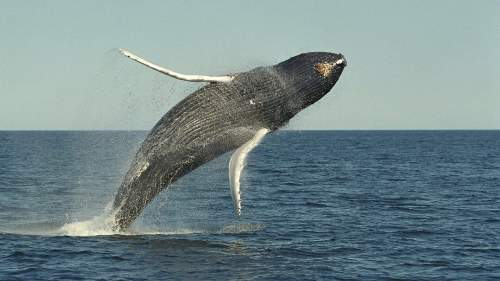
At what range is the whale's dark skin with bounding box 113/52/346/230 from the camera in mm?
17500

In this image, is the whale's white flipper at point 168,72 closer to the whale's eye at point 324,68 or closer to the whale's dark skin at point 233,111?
the whale's dark skin at point 233,111

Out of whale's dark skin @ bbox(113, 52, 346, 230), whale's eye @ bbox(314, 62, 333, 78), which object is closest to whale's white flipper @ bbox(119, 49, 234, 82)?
whale's dark skin @ bbox(113, 52, 346, 230)

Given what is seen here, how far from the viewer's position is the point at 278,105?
58.4ft

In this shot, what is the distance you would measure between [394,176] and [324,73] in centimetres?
4520

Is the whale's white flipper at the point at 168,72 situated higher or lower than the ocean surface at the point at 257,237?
higher

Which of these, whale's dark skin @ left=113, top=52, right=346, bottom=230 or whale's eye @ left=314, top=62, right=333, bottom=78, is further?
whale's dark skin @ left=113, top=52, right=346, bottom=230

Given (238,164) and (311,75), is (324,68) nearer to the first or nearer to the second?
(311,75)

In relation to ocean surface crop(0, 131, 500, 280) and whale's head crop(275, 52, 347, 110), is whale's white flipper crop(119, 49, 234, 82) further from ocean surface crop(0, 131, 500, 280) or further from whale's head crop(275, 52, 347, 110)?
ocean surface crop(0, 131, 500, 280)

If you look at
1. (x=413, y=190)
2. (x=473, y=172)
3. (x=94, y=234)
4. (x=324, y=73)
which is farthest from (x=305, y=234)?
(x=473, y=172)

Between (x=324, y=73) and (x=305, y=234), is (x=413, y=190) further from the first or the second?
(x=324, y=73)

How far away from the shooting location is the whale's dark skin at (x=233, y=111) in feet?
57.4

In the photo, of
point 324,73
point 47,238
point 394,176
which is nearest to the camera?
point 324,73

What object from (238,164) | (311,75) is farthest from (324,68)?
(238,164)

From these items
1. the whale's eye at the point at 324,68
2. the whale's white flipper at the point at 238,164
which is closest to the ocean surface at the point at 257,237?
the whale's white flipper at the point at 238,164
